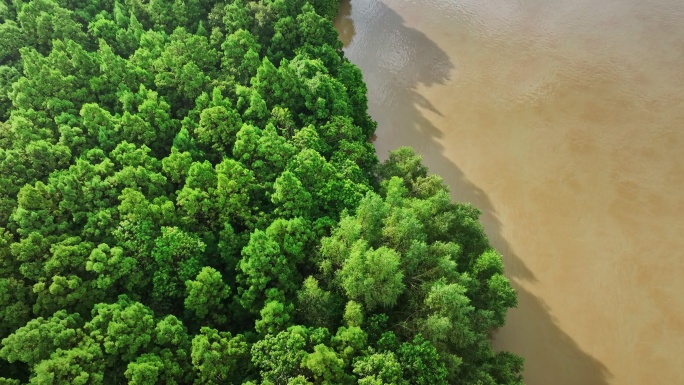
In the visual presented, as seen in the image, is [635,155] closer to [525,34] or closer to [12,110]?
[525,34]

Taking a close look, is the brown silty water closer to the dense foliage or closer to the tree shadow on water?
the tree shadow on water

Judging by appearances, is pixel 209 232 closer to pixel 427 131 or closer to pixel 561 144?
pixel 427 131

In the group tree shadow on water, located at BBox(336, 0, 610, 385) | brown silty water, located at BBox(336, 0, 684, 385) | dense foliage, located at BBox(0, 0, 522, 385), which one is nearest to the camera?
dense foliage, located at BBox(0, 0, 522, 385)

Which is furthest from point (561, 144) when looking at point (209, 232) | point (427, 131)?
point (209, 232)

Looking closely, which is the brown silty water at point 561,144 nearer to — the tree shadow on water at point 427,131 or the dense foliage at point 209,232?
the tree shadow on water at point 427,131

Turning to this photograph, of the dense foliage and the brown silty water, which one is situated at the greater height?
the brown silty water

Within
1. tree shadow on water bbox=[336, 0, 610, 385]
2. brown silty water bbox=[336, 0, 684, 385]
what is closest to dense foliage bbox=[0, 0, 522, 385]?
tree shadow on water bbox=[336, 0, 610, 385]

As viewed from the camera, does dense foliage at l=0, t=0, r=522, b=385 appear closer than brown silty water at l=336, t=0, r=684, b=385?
Yes

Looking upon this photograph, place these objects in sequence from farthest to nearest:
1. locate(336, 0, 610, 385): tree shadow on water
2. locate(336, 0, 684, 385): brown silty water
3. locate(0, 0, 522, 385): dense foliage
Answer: locate(336, 0, 684, 385): brown silty water, locate(336, 0, 610, 385): tree shadow on water, locate(0, 0, 522, 385): dense foliage
